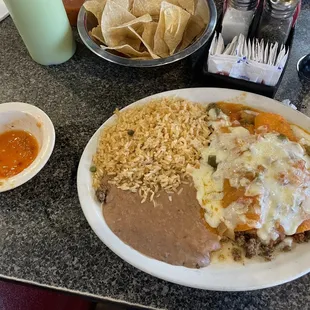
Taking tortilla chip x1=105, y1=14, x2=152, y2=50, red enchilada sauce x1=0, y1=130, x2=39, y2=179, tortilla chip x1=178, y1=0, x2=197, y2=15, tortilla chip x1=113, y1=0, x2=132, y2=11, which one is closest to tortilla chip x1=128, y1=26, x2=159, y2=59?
tortilla chip x1=105, y1=14, x2=152, y2=50

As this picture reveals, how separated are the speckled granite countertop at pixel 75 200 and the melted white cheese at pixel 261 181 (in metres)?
0.18

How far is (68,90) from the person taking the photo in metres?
1.43

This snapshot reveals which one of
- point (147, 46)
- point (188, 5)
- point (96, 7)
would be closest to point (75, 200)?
point (147, 46)

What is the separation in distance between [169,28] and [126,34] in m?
0.17

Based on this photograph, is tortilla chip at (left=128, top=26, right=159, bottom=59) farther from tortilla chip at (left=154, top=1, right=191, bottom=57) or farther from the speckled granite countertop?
the speckled granite countertop

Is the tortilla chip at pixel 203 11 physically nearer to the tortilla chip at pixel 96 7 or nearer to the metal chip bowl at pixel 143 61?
the metal chip bowl at pixel 143 61

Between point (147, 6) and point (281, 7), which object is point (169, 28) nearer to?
point (147, 6)

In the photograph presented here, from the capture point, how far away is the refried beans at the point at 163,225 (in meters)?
0.94

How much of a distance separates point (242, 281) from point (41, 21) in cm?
104

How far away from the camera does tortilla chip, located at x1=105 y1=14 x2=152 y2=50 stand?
1325mm

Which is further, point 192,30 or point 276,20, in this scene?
point 192,30

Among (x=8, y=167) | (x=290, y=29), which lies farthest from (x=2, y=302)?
(x=290, y=29)

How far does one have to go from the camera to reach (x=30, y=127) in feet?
3.99

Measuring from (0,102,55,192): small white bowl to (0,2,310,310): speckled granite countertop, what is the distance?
0.12 metres
